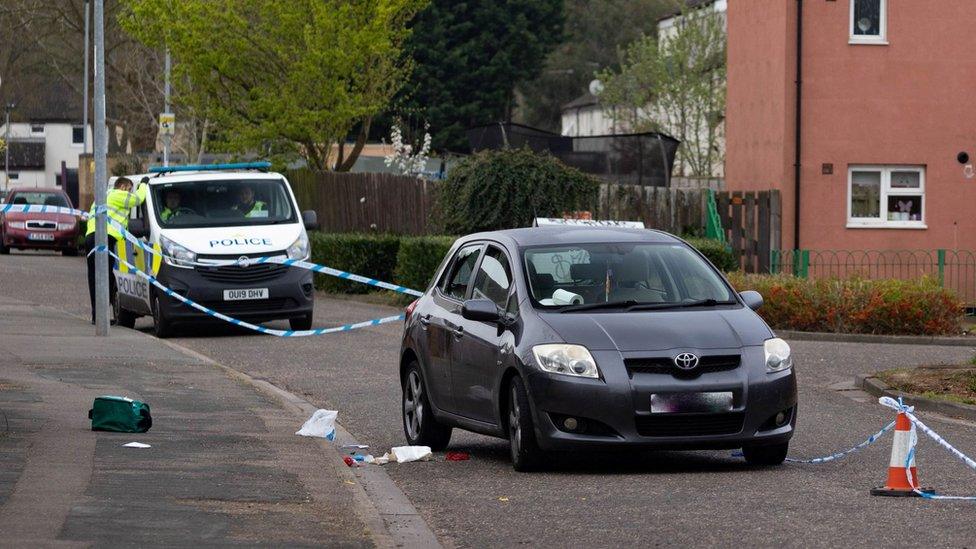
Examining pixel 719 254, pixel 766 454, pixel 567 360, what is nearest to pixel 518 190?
Answer: pixel 719 254

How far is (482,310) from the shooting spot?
10.9 meters

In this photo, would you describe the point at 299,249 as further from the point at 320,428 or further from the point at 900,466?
the point at 900,466

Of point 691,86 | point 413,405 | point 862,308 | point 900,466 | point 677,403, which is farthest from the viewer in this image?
point 691,86

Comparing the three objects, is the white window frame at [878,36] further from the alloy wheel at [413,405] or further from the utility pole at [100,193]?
the alloy wheel at [413,405]

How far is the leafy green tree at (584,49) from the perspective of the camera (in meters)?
93.1

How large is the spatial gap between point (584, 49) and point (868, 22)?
64.1 m

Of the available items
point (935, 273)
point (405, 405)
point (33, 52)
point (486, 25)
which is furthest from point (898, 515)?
point (33, 52)

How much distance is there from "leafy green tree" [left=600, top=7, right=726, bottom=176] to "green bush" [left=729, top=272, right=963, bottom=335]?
34318 millimetres

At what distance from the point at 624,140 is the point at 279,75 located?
24.7 ft

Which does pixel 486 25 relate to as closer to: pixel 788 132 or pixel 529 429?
pixel 788 132

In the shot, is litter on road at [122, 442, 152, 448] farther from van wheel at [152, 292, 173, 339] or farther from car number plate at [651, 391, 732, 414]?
van wheel at [152, 292, 173, 339]

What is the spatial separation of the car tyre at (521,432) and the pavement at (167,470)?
1037mm

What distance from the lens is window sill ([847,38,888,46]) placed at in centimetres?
3194

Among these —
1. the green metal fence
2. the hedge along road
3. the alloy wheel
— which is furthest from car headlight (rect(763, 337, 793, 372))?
the green metal fence
